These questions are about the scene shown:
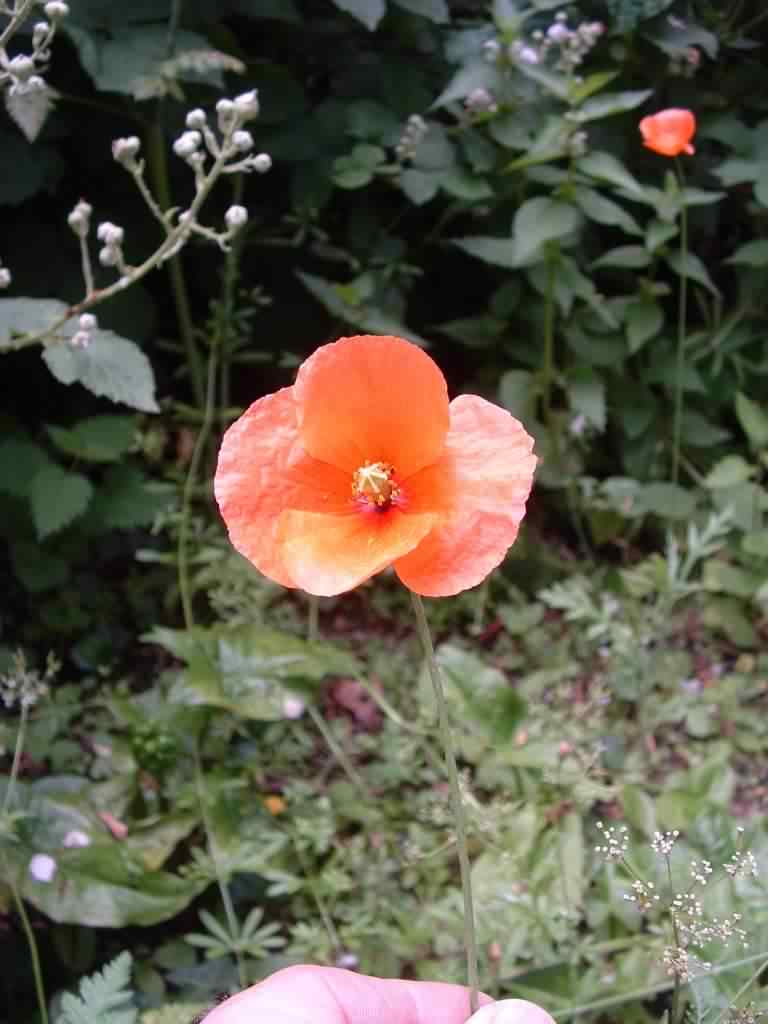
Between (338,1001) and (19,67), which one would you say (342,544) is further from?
(19,67)

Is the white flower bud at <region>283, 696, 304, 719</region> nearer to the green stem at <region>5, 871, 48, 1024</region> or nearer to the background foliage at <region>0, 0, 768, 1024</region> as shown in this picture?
the background foliage at <region>0, 0, 768, 1024</region>

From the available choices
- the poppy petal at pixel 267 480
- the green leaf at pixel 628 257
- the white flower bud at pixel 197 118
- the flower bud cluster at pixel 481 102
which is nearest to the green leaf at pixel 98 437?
the white flower bud at pixel 197 118

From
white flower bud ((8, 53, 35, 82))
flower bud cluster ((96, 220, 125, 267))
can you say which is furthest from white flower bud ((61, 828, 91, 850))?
white flower bud ((8, 53, 35, 82))

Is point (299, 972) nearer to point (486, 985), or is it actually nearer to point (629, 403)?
point (486, 985)

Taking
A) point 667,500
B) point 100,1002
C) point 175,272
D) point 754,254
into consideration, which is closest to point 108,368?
point 175,272

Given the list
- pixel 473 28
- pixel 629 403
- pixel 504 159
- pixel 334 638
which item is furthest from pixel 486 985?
pixel 473 28

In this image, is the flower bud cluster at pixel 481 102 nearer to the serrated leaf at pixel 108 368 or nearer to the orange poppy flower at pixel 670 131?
the orange poppy flower at pixel 670 131

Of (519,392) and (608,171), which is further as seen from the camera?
(519,392)
